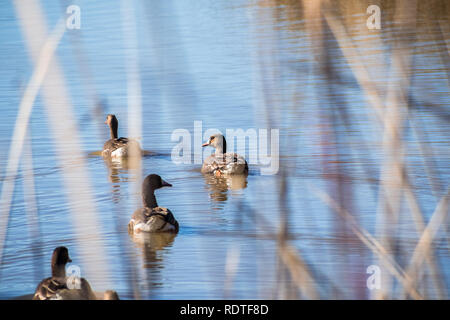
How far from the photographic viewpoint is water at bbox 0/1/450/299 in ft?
11.4

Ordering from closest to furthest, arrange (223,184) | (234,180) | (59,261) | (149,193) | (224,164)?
(59,261) < (149,193) < (223,184) < (234,180) < (224,164)

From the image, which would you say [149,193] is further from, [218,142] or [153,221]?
[218,142]

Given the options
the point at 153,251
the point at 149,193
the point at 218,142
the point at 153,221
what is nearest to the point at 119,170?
the point at 218,142

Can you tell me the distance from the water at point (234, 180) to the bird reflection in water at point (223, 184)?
36mm

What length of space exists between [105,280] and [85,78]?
2.67 m

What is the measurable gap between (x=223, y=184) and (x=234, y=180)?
0.69 ft

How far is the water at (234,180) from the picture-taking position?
347cm

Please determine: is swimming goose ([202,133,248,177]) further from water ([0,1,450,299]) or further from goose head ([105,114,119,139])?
goose head ([105,114,119,139])

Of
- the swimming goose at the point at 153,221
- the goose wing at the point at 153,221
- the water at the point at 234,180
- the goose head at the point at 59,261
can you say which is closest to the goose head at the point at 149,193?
the water at the point at 234,180

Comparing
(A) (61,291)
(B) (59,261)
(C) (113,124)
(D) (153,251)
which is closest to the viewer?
(A) (61,291)

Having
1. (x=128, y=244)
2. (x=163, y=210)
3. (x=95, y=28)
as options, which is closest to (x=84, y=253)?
(x=128, y=244)

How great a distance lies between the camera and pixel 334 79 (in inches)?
125

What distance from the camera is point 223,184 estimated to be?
9.39m
